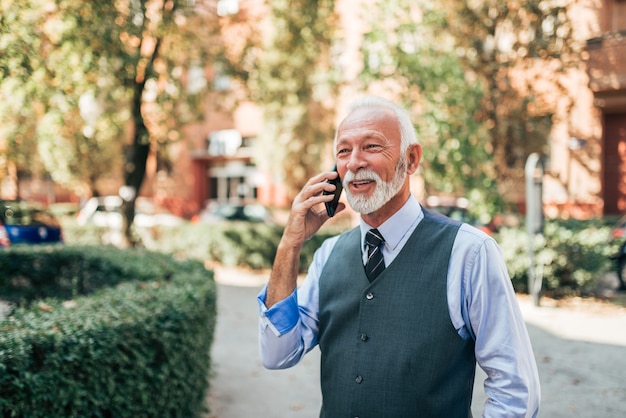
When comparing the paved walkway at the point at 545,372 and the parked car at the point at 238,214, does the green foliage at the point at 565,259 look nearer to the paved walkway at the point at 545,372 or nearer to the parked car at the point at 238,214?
the paved walkway at the point at 545,372

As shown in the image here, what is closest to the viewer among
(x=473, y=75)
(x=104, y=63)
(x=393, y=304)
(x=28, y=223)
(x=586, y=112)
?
(x=393, y=304)

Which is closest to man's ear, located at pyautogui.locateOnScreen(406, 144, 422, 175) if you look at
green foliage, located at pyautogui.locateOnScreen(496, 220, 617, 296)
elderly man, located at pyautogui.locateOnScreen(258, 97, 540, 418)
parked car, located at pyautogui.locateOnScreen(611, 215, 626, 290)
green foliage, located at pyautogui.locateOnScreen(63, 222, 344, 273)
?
elderly man, located at pyautogui.locateOnScreen(258, 97, 540, 418)

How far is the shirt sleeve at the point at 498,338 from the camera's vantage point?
5.87ft

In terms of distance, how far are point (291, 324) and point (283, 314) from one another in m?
0.05

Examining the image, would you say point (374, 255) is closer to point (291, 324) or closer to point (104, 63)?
point (291, 324)

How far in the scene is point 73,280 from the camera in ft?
25.0

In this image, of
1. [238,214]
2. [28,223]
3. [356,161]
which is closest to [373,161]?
[356,161]

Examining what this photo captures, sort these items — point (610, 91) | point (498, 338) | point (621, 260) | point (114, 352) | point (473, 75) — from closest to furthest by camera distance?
point (498, 338) → point (114, 352) → point (621, 260) → point (473, 75) → point (610, 91)

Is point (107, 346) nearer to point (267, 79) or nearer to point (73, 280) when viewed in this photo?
point (73, 280)

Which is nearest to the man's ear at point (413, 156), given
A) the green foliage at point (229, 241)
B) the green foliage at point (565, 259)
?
the green foliage at point (565, 259)

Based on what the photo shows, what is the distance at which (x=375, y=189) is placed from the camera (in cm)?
208

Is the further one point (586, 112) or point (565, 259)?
point (586, 112)

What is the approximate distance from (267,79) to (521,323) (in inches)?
525

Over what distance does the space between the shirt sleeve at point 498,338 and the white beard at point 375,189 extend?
363 mm
